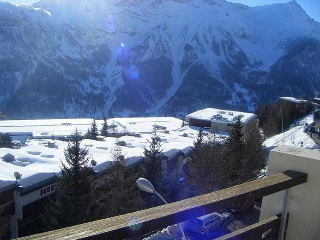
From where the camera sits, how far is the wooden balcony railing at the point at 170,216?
2381mm

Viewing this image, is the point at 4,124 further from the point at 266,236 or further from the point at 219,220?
the point at 266,236

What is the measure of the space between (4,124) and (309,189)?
9184 centimetres

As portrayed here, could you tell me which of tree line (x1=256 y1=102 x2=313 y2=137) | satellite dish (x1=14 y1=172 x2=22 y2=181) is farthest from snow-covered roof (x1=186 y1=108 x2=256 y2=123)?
satellite dish (x1=14 y1=172 x2=22 y2=181)

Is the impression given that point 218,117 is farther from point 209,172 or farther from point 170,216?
point 170,216

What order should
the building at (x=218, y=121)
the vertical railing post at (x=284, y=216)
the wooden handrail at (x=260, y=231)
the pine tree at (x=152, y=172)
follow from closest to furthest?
the wooden handrail at (x=260, y=231)
the vertical railing post at (x=284, y=216)
the pine tree at (x=152, y=172)
the building at (x=218, y=121)

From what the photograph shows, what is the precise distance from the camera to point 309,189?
4.08 metres

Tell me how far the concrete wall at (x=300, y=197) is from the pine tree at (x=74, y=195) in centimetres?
1868

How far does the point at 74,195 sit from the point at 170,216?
20211 millimetres

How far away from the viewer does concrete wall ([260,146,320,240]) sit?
4.06 metres

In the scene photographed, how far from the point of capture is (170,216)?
2.72m

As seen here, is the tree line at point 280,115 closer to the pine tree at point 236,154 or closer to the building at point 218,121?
the building at point 218,121

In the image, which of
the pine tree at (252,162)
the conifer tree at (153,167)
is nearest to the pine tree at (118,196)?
the conifer tree at (153,167)

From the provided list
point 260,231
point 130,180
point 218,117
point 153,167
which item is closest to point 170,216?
point 260,231

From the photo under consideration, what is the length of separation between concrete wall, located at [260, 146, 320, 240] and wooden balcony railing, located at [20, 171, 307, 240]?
1.05 ft
